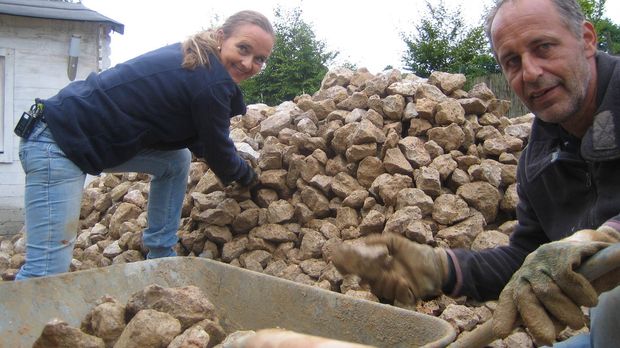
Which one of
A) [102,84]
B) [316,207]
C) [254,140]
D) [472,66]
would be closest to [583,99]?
[316,207]

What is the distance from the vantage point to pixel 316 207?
3.59 m

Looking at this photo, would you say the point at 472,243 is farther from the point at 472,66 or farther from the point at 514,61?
the point at 472,66

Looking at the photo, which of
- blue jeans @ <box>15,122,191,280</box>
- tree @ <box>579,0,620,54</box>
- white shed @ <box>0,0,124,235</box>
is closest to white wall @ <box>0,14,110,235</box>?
white shed @ <box>0,0,124,235</box>

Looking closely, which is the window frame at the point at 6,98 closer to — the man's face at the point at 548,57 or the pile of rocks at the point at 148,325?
the pile of rocks at the point at 148,325

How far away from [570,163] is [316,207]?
187 cm

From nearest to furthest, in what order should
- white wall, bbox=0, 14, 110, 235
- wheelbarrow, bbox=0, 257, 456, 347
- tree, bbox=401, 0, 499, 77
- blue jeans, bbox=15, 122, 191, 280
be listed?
1. wheelbarrow, bbox=0, 257, 456, 347
2. blue jeans, bbox=15, 122, 191, 280
3. white wall, bbox=0, 14, 110, 235
4. tree, bbox=401, 0, 499, 77

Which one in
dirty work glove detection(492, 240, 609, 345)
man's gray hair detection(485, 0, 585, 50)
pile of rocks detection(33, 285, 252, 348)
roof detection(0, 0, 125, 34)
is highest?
roof detection(0, 0, 125, 34)

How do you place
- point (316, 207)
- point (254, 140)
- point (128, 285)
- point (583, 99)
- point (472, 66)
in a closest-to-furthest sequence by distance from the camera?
point (583, 99)
point (128, 285)
point (316, 207)
point (254, 140)
point (472, 66)

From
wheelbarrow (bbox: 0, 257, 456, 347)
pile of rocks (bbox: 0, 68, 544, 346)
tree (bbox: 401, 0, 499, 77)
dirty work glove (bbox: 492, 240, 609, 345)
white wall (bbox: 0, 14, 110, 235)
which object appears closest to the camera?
dirty work glove (bbox: 492, 240, 609, 345)

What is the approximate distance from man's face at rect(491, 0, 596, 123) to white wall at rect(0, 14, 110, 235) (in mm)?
6351

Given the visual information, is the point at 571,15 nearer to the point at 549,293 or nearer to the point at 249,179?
the point at 549,293

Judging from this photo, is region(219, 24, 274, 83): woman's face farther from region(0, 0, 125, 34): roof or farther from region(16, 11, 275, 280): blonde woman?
region(0, 0, 125, 34): roof

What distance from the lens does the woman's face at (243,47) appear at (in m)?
2.93

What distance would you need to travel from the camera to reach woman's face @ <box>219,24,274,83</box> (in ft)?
9.62
